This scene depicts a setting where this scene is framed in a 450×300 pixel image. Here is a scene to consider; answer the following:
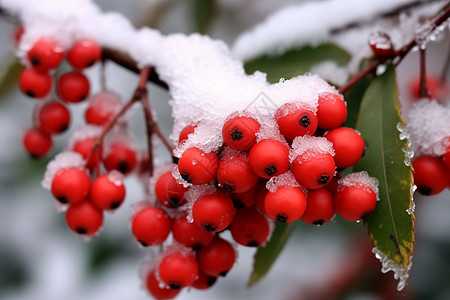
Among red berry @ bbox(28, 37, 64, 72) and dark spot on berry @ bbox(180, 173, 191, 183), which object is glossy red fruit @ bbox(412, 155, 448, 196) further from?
red berry @ bbox(28, 37, 64, 72)

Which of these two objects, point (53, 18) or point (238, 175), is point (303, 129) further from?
point (53, 18)

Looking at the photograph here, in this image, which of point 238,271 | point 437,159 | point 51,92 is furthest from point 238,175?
point 238,271

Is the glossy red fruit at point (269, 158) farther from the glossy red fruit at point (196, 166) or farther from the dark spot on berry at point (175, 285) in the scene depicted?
the dark spot on berry at point (175, 285)

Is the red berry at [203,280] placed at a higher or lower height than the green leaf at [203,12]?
lower

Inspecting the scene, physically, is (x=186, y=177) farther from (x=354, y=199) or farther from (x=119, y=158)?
(x=119, y=158)

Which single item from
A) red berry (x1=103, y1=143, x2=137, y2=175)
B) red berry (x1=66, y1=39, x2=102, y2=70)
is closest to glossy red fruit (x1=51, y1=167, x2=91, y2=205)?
red berry (x1=103, y1=143, x2=137, y2=175)

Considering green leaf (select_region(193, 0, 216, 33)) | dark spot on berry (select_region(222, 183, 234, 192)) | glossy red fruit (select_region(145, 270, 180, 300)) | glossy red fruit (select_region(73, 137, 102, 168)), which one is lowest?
glossy red fruit (select_region(145, 270, 180, 300))

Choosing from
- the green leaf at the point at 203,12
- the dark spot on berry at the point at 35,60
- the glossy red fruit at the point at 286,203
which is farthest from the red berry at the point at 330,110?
the green leaf at the point at 203,12
